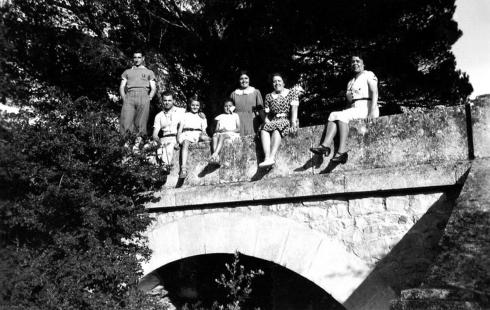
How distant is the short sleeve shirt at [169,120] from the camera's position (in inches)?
278

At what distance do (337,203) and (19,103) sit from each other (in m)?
8.16

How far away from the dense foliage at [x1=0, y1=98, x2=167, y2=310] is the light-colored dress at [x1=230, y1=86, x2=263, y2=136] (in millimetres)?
1303

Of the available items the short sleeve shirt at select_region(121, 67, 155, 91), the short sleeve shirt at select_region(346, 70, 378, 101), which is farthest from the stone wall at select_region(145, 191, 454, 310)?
the short sleeve shirt at select_region(121, 67, 155, 91)

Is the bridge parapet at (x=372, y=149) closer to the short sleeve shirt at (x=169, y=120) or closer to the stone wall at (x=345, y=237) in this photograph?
the stone wall at (x=345, y=237)

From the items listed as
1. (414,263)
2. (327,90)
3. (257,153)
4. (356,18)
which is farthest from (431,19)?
(414,263)

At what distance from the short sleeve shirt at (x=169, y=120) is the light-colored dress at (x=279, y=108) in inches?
59.6

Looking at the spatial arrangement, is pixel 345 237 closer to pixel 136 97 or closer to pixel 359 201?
pixel 359 201

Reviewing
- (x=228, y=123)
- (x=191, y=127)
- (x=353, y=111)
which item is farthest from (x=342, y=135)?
(x=191, y=127)

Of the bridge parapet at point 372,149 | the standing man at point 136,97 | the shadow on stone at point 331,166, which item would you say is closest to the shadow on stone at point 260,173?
the bridge parapet at point 372,149

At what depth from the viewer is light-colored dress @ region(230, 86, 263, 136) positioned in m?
6.86

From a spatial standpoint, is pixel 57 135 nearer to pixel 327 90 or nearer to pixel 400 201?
pixel 400 201

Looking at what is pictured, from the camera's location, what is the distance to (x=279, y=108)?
19.0 ft

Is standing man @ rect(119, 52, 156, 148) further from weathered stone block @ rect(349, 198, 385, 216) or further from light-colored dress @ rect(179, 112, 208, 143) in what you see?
weathered stone block @ rect(349, 198, 385, 216)

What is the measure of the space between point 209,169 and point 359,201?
167cm
